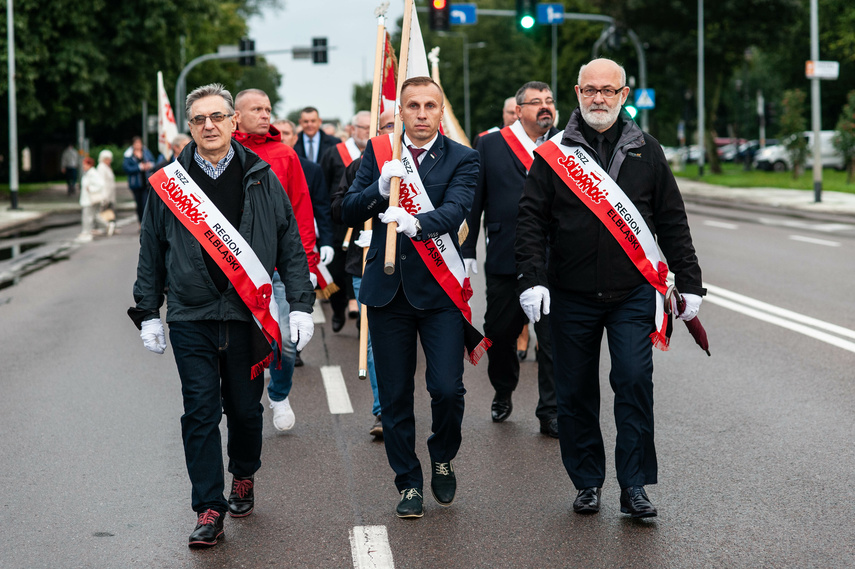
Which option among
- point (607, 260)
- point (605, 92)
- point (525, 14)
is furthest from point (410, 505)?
point (525, 14)

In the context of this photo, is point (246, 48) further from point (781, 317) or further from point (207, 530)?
point (207, 530)

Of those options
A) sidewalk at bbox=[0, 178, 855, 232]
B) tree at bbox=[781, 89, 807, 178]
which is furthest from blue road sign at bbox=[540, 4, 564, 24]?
tree at bbox=[781, 89, 807, 178]

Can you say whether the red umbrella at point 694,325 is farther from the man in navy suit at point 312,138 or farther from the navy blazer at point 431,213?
the man in navy suit at point 312,138

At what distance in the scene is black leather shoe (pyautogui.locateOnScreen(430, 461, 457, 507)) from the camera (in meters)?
5.07

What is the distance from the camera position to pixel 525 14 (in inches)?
1020

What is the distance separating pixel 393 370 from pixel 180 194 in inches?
47.1

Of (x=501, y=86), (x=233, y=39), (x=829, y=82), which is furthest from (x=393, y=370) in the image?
(x=501, y=86)

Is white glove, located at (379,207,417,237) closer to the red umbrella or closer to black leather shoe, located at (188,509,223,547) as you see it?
the red umbrella

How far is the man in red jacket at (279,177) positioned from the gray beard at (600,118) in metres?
2.18

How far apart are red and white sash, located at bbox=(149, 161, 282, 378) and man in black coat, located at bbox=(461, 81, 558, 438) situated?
2028 millimetres

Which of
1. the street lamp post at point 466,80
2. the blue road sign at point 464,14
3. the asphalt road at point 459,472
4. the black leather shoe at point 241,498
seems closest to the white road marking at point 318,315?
the asphalt road at point 459,472

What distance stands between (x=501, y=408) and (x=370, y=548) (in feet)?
7.90

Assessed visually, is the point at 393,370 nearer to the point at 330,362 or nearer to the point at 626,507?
the point at 626,507

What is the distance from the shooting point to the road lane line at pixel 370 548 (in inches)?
171
